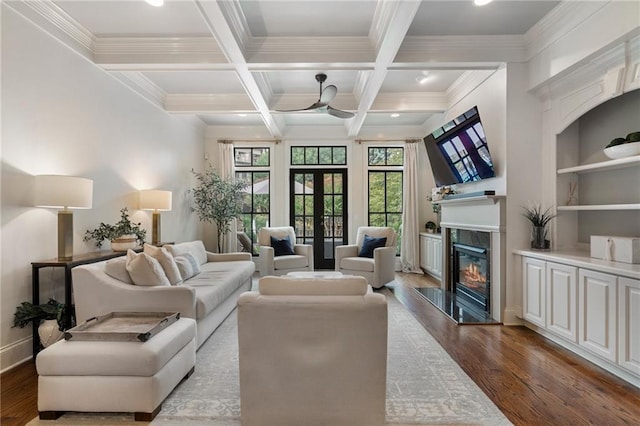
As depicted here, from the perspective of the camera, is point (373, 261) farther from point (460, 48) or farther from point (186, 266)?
point (460, 48)

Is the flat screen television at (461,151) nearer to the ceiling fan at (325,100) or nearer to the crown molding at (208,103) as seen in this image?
the ceiling fan at (325,100)

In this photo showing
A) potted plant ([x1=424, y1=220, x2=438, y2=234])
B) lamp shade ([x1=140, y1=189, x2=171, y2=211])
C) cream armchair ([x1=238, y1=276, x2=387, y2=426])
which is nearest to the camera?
cream armchair ([x1=238, y1=276, x2=387, y2=426])

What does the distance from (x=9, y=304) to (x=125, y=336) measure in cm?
141

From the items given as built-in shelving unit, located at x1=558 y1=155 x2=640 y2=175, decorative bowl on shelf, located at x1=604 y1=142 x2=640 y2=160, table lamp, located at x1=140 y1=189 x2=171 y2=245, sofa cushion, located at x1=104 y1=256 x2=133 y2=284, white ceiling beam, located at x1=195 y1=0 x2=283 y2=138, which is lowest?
sofa cushion, located at x1=104 y1=256 x2=133 y2=284

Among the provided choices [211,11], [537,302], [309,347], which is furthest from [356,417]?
[211,11]

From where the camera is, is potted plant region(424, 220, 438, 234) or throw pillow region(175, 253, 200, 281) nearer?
throw pillow region(175, 253, 200, 281)

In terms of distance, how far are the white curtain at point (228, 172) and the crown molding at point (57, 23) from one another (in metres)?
3.33

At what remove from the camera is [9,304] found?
2.62m

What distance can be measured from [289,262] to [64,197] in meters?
3.34

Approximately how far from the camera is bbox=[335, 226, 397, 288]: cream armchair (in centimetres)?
523

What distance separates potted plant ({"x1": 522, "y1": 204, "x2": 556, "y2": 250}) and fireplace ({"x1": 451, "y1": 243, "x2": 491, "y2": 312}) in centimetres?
57

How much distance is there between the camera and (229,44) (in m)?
3.08

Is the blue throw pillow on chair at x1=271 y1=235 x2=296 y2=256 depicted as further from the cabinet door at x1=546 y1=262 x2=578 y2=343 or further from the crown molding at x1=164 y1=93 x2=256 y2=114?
the cabinet door at x1=546 y1=262 x2=578 y2=343

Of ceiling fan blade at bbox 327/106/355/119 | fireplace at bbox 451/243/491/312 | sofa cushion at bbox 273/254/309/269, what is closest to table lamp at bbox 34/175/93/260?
ceiling fan blade at bbox 327/106/355/119
